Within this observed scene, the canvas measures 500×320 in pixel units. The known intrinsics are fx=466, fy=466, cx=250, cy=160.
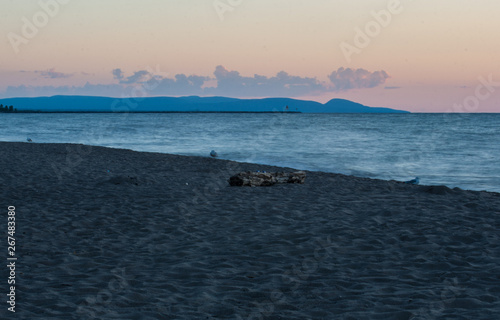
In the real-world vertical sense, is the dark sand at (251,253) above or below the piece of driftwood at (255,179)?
below

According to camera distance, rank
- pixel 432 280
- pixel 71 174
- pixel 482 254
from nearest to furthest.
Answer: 1. pixel 432 280
2. pixel 482 254
3. pixel 71 174

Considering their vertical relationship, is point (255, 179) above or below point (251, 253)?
above

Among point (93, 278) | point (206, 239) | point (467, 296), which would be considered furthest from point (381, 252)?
point (93, 278)

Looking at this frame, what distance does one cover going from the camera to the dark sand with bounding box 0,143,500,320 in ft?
16.6

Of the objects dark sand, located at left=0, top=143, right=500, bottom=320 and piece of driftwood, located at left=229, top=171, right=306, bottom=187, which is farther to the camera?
piece of driftwood, located at left=229, top=171, right=306, bottom=187

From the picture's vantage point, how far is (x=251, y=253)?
23.4ft

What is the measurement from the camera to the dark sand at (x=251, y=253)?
5.06 meters

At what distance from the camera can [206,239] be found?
26.2 ft

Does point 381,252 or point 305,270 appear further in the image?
point 381,252

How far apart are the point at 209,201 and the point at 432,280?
6.60 meters

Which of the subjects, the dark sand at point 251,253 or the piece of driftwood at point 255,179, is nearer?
the dark sand at point 251,253

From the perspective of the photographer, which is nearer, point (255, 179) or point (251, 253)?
point (251, 253)

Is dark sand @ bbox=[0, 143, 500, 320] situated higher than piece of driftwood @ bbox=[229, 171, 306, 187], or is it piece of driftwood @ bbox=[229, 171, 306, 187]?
piece of driftwood @ bbox=[229, 171, 306, 187]

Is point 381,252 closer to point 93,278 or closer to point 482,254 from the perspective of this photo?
point 482,254
